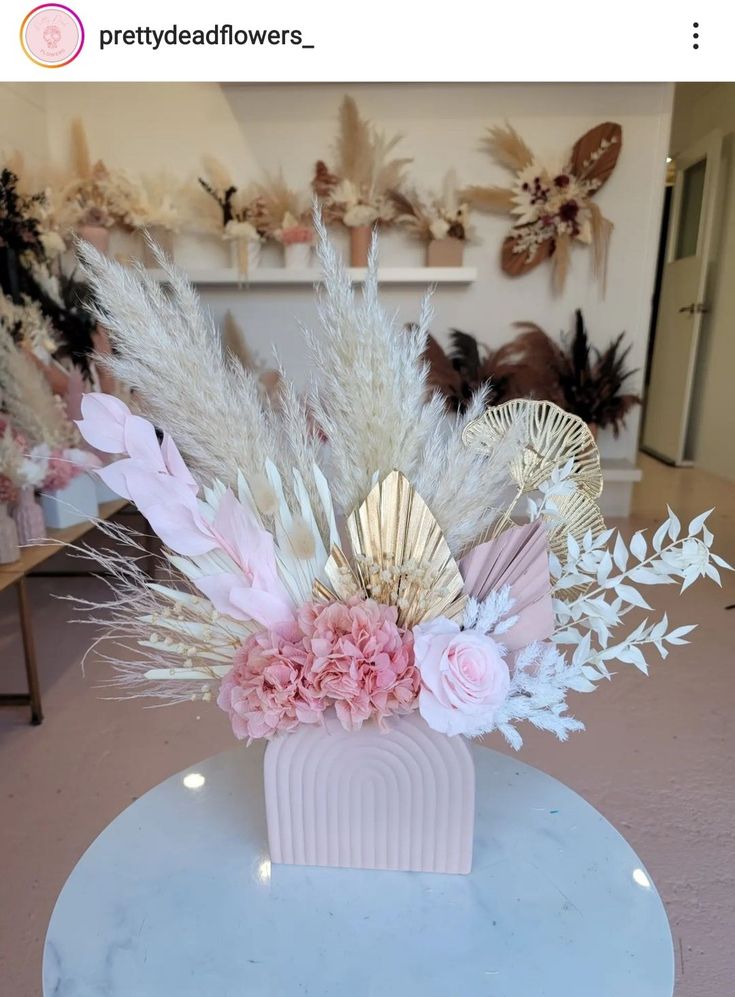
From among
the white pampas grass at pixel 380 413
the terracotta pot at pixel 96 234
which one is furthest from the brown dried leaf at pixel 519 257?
the white pampas grass at pixel 380 413

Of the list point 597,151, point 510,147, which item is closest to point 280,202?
point 510,147

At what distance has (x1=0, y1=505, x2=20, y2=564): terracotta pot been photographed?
1.85m

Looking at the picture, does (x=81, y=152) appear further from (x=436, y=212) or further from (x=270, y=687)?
(x=270, y=687)

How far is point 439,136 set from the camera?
140 inches

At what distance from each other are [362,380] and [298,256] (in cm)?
329

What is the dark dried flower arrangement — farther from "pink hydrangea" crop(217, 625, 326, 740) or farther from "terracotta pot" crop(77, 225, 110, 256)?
"pink hydrangea" crop(217, 625, 326, 740)

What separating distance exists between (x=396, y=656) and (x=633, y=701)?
1.70 m

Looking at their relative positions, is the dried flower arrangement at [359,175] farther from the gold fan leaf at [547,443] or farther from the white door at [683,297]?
the gold fan leaf at [547,443]

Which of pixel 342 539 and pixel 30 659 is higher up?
pixel 342 539

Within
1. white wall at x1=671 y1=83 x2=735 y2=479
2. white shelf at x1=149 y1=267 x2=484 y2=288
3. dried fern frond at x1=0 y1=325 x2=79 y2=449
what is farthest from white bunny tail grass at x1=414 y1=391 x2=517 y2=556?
white wall at x1=671 y1=83 x2=735 y2=479

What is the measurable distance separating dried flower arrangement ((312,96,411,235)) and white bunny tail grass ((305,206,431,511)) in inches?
126

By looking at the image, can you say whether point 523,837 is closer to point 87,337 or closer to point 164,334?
point 164,334
